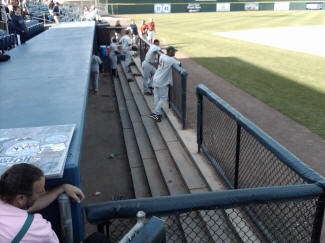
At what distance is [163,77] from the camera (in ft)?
23.6

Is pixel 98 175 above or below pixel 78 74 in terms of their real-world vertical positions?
below

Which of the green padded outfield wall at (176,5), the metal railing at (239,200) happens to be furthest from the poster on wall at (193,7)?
the metal railing at (239,200)

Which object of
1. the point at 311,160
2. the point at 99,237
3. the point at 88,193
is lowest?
the point at 88,193

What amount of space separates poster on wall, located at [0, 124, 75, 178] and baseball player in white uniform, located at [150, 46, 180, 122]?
13.8ft

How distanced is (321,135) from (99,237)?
5.59 metres

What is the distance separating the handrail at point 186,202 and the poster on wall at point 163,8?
169 feet

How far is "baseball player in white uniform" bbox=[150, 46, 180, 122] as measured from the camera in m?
6.98

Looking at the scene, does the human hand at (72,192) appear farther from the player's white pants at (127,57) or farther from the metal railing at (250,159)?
the player's white pants at (127,57)

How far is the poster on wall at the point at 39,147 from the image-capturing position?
2.23 metres

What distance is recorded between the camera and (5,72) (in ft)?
20.4

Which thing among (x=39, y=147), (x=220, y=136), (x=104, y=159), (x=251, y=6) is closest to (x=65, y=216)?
(x=39, y=147)

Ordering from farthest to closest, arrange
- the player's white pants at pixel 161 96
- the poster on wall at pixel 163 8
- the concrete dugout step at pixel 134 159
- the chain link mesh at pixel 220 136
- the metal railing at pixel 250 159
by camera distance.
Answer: the poster on wall at pixel 163 8 < the player's white pants at pixel 161 96 < the concrete dugout step at pixel 134 159 < the chain link mesh at pixel 220 136 < the metal railing at pixel 250 159

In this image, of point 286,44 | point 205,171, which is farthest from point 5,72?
point 286,44

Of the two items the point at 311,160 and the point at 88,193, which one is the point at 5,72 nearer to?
the point at 88,193
